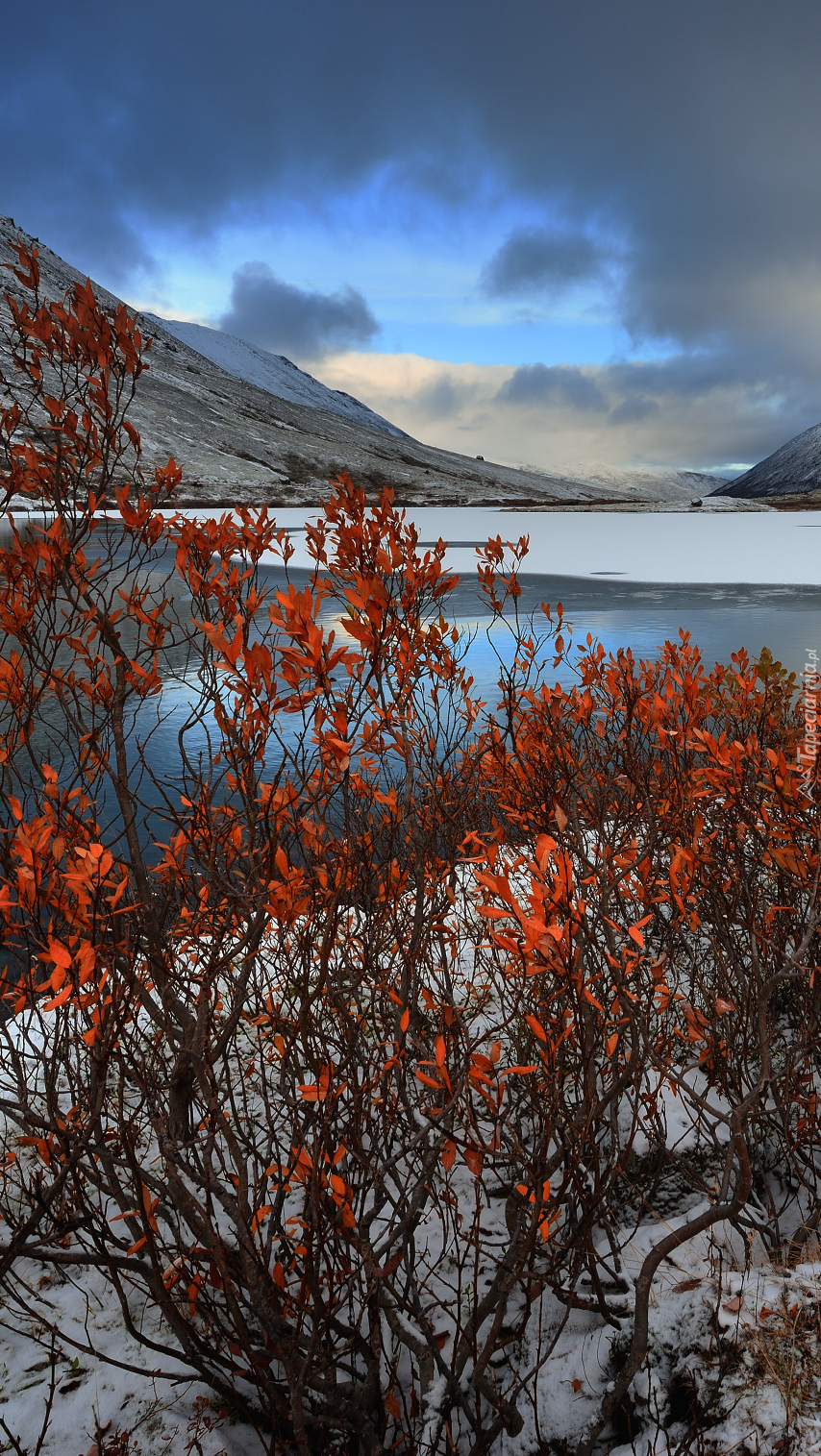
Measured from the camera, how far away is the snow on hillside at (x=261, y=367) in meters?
163

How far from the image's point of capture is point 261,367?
561 feet

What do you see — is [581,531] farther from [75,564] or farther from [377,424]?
[377,424]

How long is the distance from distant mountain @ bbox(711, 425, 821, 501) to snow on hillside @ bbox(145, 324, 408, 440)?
7994cm

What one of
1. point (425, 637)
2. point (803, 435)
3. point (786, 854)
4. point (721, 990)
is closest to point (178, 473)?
point (425, 637)

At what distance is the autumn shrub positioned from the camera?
1686 millimetres

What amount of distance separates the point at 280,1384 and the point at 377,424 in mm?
212740

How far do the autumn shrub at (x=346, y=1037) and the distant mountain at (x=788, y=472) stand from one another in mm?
143373

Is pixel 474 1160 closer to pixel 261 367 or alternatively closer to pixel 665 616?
pixel 665 616

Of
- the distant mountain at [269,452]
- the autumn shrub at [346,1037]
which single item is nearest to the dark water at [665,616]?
the autumn shrub at [346,1037]

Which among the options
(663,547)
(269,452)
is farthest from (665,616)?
(269,452)

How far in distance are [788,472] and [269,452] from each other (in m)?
107

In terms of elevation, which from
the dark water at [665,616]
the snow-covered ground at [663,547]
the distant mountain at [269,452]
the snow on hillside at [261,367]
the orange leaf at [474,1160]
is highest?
the snow on hillside at [261,367]

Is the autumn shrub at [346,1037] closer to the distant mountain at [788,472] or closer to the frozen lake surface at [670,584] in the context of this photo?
the frozen lake surface at [670,584]

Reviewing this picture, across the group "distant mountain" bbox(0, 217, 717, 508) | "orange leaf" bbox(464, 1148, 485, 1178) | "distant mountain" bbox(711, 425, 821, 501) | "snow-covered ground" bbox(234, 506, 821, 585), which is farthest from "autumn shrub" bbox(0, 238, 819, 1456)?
"distant mountain" bbox(711, 425, 821, 501)
